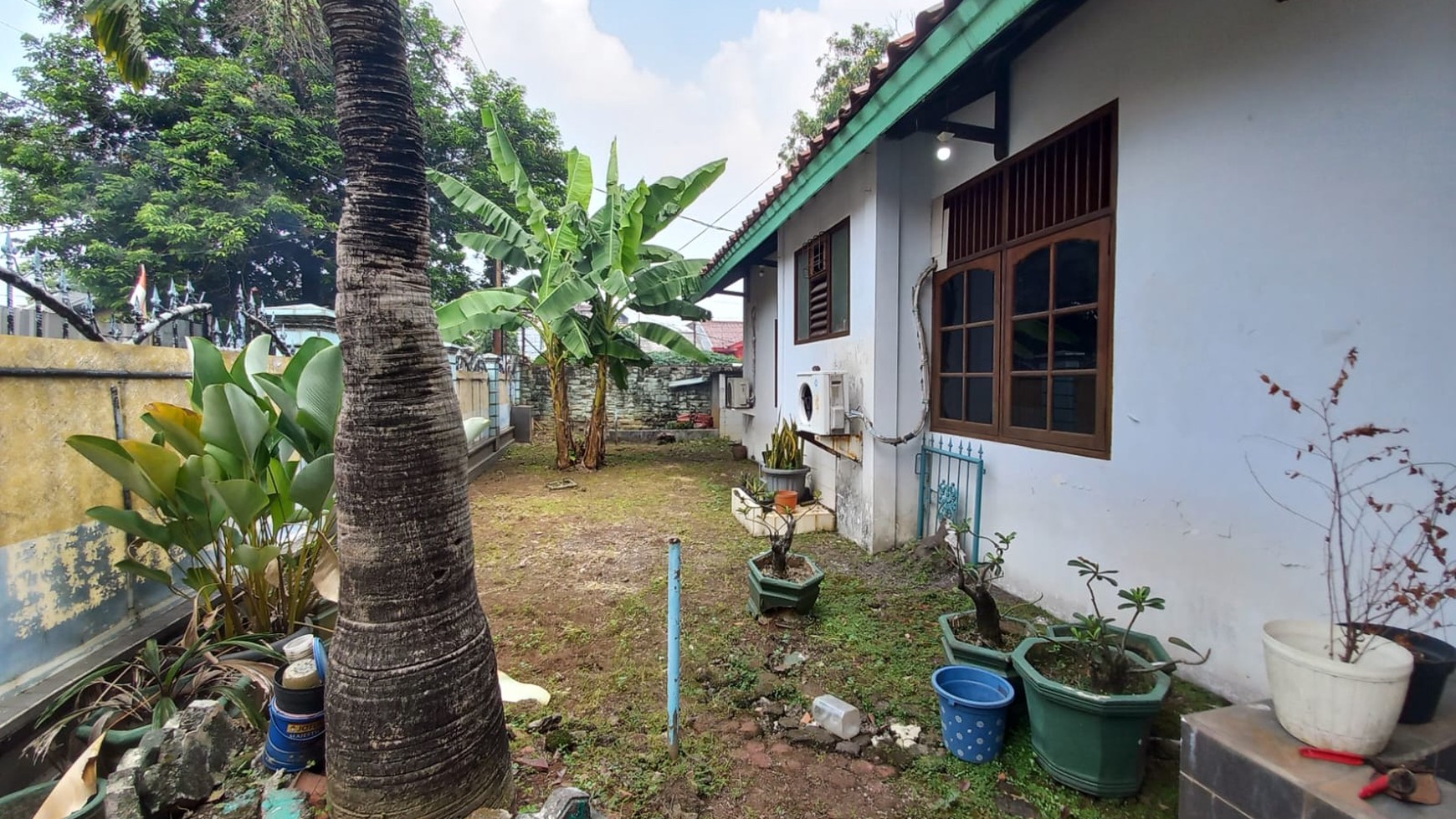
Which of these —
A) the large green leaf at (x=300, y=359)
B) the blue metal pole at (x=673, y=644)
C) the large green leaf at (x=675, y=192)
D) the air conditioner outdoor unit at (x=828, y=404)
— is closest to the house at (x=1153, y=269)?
the air conditioner outdoor unit at (x=828, y=404)

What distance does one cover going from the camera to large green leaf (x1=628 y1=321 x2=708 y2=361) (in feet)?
28.1

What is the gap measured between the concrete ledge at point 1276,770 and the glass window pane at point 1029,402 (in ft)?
6.66

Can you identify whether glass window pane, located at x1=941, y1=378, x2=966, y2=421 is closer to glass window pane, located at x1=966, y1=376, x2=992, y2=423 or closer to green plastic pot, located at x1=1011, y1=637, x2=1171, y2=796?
glass window pane, located at x1=966, y1=376, x2=992, y2=423

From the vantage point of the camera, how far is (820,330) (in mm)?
5820

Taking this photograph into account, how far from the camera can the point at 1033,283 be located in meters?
3.53

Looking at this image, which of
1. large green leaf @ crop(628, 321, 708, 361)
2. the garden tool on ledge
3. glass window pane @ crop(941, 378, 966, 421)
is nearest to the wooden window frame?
glass window pane @ crop(941, 378, 966, 421)

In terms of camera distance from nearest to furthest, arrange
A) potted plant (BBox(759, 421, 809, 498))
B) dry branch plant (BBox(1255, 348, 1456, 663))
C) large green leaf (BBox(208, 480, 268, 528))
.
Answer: dry branch plant (BBox(1255, 348, 1456, 663)) → large green leaf (BBox(208, 480, 268, 528)) → potted plant (BBox(759, 421, 809, 498))

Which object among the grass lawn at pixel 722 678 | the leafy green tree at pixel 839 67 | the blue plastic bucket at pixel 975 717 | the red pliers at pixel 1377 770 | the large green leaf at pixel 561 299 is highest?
the leafy green tree at pixel 839 67

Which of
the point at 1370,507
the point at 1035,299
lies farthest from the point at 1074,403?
the point at 1370,507

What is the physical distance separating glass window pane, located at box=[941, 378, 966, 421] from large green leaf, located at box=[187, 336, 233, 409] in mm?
4424

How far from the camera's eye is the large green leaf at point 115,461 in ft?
6.57

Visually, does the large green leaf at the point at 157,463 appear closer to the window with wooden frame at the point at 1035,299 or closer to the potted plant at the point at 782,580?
the potted plant at the point at 782,580

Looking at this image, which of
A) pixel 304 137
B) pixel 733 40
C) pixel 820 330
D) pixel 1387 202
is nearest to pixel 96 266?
pixel 304 137

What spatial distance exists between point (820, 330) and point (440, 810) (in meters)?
5.02
